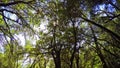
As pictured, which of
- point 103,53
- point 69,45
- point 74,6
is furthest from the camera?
point 103,53

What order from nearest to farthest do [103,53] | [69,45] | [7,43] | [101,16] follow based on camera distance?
[7,43] → [101,16] → [69,45] → [103,53]

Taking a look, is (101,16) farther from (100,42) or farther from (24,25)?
(100,42)

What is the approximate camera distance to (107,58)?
23922 mm

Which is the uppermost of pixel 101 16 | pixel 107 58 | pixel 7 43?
pixel 101 16

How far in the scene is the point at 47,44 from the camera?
24.1 metres

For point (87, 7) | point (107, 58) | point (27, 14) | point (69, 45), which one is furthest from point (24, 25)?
point (107, 58)

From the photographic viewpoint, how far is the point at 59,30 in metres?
21.4

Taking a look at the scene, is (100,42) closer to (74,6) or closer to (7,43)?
(74,6)

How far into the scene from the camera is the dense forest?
14.0 m

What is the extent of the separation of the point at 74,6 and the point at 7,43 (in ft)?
12.6

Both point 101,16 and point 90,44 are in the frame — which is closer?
point 101,16

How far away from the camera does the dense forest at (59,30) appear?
14031 mm

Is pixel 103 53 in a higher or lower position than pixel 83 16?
lower

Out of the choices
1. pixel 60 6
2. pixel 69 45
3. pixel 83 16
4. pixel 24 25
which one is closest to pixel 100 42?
pixel 69 45
